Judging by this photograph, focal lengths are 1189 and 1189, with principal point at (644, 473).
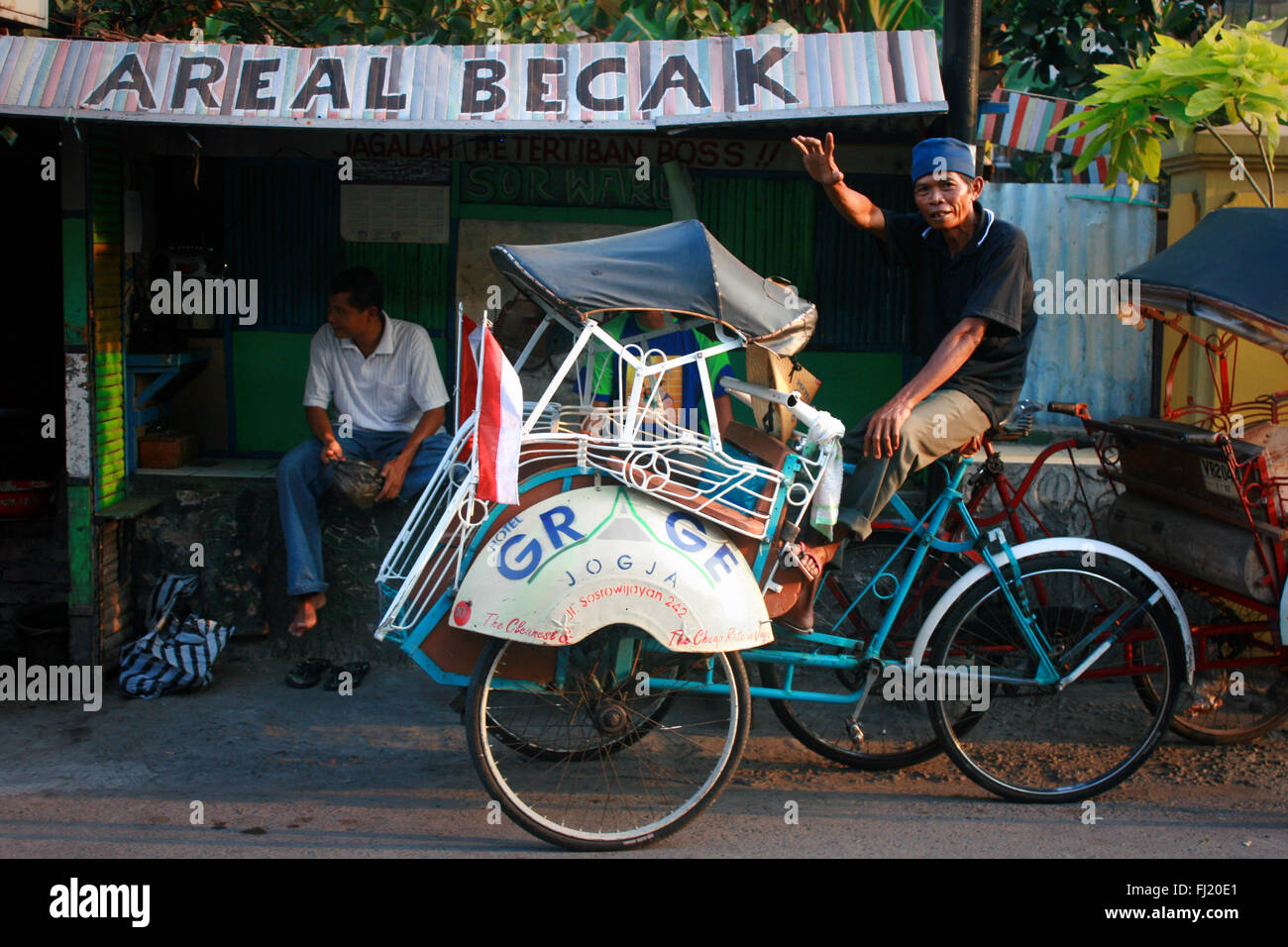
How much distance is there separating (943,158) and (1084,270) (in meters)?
2.57

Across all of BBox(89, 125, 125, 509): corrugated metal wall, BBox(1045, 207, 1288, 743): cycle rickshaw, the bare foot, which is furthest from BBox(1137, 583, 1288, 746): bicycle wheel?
BBox(89, 125, 125, 509): corrugated metal wall

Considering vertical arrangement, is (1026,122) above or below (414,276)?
above

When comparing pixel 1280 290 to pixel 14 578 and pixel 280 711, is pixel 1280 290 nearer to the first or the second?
pixel 280 711

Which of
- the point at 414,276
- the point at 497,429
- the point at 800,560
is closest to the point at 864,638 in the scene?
the point at 800,560

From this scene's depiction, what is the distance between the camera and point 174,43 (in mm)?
5066

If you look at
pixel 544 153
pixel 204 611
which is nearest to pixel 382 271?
pixel 544 153

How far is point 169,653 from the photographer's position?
17.7 feet

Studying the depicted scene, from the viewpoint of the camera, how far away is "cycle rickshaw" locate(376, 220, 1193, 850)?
379 centimetres

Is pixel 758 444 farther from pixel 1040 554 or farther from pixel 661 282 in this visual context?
pixel 1040 554

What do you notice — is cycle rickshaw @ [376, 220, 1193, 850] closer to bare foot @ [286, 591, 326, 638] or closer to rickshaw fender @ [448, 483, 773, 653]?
rickshaw fender @ [448, 483, 773, 653]

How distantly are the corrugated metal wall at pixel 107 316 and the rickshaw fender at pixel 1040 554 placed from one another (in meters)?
3.83

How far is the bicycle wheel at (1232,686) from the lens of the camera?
460cm

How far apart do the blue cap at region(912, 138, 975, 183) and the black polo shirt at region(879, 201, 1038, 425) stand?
0.63 ft

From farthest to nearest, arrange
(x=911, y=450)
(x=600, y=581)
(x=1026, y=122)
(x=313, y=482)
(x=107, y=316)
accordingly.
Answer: (x=1026, y=122) → (x=107, y=316) → (x=313, y=482) → (x=911, y=450) → (x=600, y=581)
